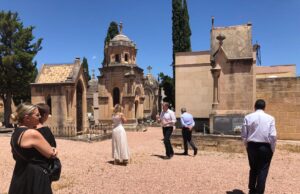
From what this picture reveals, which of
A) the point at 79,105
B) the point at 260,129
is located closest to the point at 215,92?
the point at 260,129

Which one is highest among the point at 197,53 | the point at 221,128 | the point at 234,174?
the point at 197,53

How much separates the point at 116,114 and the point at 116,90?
22047 millimetres

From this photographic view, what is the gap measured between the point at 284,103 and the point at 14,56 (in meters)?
20.9

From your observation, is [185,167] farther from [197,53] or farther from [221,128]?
[197,53]

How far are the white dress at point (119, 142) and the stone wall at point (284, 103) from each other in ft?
29.2

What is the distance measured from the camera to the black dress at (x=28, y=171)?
3.29 m

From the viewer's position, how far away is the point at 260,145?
18.8ft

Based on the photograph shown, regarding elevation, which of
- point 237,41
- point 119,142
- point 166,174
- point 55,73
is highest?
point 237,41

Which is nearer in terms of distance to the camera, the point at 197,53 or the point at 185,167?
the point at 185,167

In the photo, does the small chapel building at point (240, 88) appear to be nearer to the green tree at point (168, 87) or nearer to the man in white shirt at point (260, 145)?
the man in white shirt at point (260, 145)

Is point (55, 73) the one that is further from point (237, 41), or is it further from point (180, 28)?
point (180, 28)

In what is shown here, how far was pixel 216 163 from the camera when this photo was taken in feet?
31.1

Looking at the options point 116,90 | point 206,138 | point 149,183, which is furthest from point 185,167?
point 116,90

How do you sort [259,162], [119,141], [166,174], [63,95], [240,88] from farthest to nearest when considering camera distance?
1. [63,95]
2. [240,88]
3. [119,141]
4. [166,174]
5. [259,162]
